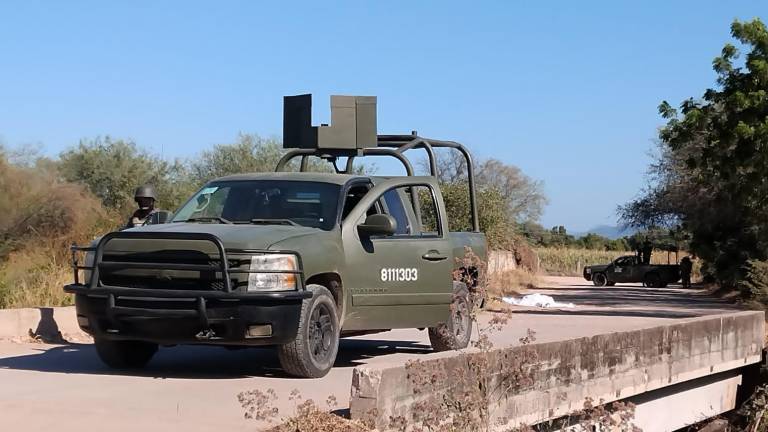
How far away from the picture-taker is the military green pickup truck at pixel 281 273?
8.99 metres

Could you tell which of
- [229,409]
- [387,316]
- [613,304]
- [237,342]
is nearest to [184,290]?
[237,342]

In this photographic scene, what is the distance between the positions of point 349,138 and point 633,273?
42411 mm

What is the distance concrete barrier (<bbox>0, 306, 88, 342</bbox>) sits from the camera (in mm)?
12797

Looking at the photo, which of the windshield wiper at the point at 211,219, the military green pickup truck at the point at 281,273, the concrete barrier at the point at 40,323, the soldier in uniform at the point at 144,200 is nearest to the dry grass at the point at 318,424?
the military green pickup truck at the point at 281,273

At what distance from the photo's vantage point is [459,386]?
7359 millimetres

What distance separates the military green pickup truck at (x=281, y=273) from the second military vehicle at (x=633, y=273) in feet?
142

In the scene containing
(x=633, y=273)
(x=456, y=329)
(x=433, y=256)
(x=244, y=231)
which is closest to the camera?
(x=244, y=231)

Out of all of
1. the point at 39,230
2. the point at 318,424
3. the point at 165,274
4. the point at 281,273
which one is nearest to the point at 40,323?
the point at 165,274

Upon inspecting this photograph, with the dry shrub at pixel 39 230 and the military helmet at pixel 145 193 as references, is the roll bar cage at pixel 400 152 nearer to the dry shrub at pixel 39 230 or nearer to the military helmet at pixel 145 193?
the military helmet at pixel 145 193

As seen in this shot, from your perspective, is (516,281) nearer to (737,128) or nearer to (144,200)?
(737,128)

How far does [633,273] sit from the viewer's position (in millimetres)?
54750

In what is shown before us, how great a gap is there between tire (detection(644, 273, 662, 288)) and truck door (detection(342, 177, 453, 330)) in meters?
44.3

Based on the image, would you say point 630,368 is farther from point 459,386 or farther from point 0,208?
point 0,208

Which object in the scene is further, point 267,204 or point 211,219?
point 267,204
